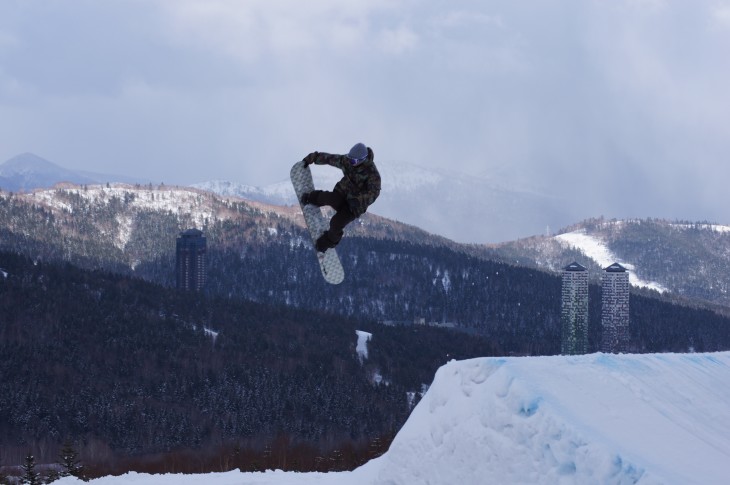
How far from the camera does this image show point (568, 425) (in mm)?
15242

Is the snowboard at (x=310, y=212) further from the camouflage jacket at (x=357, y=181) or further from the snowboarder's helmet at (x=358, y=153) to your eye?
the snowboarder's helmet at (x=358, y=153)

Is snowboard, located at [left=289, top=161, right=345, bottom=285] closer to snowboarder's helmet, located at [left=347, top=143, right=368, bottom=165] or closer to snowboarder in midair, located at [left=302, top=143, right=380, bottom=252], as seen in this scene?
snowboarder in midair, located at [left=302, top=143, right=380, bottom=252]

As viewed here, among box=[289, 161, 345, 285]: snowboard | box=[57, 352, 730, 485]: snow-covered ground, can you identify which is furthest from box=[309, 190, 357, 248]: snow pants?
box=[57, 352, 730, 485]: snow-covered ground

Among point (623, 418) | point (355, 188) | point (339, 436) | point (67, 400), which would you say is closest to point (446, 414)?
point (623, 418)

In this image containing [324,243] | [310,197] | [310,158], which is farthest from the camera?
[324,243]

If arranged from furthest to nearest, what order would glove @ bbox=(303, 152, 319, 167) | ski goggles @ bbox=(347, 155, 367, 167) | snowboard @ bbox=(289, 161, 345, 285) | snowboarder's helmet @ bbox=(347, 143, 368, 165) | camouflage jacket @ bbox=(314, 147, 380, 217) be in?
1. snowboard @ bbox=(289, 161, 345, 285)
2. glove @ bbox=(303, 152, 319, 167)
3. camouflage jacket @ bbox=(314, 147, 380, 217)
4. ski goggles @ bbox=(347, 155, 367, 167)
5. snowboarder's helmet @ bbox=(347, 143, 368, 165)

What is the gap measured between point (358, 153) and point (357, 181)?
900 millimetres

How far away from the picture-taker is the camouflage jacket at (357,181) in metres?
17.1

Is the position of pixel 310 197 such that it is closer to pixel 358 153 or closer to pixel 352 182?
pixel 352 182

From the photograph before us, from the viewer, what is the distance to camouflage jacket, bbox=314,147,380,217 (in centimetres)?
1711

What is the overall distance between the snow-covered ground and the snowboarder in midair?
12.6 ft

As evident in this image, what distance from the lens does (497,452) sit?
1602cm

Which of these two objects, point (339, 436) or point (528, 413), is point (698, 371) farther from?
point (339, 436)

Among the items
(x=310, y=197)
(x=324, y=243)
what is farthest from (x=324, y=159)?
(x=324, y=243)
